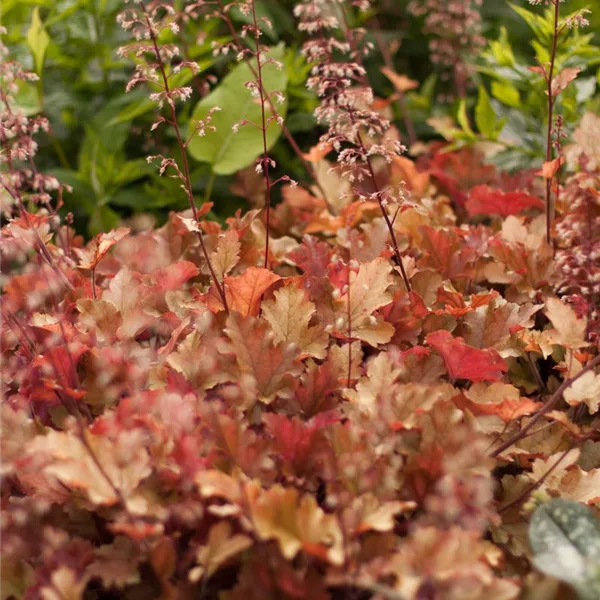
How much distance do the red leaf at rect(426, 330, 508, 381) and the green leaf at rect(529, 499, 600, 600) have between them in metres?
0.19

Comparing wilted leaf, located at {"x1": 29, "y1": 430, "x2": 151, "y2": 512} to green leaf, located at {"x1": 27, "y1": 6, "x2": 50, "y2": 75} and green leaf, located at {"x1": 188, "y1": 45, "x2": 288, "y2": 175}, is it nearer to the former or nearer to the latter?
green leaf, located at {"x1": 188, "y1": 45, "x2": 288, "y2": 175}

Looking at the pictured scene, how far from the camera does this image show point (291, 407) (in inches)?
35.9

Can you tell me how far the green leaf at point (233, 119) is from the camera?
5.16ft

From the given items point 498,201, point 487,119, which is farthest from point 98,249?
point 487,119

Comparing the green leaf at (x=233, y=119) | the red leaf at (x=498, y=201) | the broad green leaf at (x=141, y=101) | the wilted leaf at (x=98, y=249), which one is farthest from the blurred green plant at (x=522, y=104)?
the wilted leaf at (x=98, y=249)

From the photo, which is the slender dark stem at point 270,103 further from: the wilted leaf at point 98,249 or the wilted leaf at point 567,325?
the wilted leaf at point 567,325

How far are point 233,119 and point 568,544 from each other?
44.8 inches

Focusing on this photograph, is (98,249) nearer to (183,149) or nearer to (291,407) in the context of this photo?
(183,149)

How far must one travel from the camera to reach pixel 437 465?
78cm

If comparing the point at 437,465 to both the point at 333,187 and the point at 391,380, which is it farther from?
the point at 333,187

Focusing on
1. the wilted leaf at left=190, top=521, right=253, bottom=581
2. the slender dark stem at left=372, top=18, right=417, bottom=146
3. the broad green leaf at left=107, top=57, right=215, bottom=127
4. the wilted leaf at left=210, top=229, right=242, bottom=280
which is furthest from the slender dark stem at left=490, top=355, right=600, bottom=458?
the slender dark stem at left=372, top=18, right=417, bottom=146

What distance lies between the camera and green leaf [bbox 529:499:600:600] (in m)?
0.68

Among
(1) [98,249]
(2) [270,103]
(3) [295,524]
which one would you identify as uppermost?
(2) [270,103]

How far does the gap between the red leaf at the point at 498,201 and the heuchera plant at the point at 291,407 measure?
70 mm
